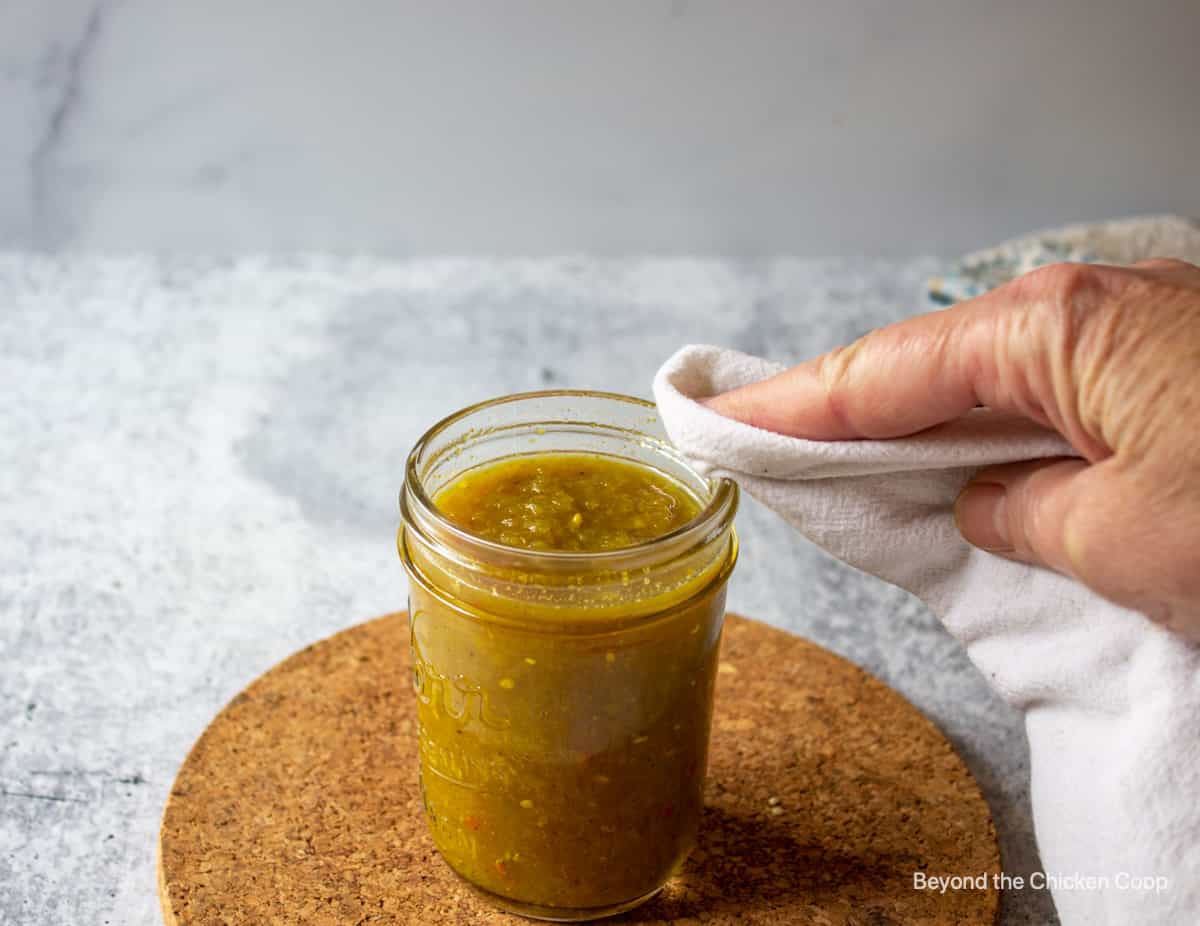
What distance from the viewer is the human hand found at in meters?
0.97

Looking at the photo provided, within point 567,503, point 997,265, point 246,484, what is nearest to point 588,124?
point 997,265

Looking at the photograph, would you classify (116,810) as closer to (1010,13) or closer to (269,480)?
(269,480)

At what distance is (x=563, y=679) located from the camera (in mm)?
1122

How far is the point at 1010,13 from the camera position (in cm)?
255

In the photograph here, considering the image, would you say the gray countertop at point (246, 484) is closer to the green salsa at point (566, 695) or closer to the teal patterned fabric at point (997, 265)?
the teal patterned fabric at point (997, 265)

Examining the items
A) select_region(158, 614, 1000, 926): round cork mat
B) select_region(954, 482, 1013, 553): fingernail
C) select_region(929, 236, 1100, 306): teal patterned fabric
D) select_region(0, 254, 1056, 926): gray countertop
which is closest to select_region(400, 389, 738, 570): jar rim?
select_region(954, 482, 1013, 553): fingernail

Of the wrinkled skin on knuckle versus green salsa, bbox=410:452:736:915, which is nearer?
the wrinkled skin on knuckle

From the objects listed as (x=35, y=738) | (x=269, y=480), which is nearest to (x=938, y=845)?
(x=35, y=738)

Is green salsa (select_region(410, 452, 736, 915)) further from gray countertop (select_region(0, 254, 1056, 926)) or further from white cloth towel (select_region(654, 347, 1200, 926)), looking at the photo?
gray countertop (select_region(0, 254, 1056, 926))

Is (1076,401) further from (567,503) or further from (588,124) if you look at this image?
(588,124)

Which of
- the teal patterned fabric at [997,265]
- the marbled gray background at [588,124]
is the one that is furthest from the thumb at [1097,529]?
the marbled gray background at [588,124]

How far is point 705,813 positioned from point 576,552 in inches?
16.9

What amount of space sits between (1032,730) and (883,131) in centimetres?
172

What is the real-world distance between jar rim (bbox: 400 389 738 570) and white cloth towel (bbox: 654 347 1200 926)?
0.03m
